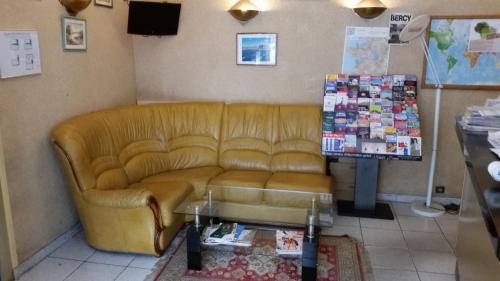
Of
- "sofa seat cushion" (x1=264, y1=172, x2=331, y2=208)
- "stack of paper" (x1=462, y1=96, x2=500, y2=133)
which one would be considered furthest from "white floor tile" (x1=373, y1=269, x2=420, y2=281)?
"stack of paper" (x1=462, y1=96, x2=500, y2=133)

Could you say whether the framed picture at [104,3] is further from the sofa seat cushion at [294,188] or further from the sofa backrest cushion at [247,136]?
the sofa seat cushion at [294,188]

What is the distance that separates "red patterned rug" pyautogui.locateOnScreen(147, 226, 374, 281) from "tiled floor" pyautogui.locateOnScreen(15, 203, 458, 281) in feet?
0.35

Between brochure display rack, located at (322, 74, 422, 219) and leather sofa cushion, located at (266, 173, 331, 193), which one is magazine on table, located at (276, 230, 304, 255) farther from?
brochure display rack, located at (322, 74, 422, 219)

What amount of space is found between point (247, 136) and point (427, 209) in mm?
1836

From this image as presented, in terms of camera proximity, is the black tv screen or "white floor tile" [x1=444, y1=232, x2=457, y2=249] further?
the black tv screen

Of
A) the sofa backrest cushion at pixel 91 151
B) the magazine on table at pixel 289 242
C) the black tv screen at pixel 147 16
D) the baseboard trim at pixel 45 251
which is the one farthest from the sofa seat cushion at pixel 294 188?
the black tv screen at pixel 147 16

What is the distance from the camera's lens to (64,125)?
9.59ft

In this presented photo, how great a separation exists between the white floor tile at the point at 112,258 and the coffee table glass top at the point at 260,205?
0.51m

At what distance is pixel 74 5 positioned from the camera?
3.04 m

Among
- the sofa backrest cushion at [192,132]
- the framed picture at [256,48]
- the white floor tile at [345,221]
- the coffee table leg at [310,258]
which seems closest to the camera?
the coffee table leg at [310,258]

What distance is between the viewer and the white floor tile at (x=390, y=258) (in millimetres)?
2809

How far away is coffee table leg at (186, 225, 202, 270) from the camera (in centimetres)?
268

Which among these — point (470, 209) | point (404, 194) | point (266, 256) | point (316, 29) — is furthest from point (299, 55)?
point (470, 209)

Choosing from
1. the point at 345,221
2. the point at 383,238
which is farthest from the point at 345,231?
the point at 383,238
